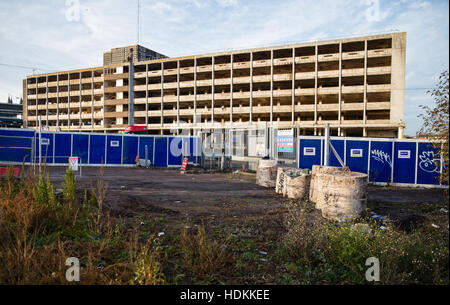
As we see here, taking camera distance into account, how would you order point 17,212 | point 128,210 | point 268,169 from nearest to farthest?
point 17,212 → point 128,210 → point 268,169

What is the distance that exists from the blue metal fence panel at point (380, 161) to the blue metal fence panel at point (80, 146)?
20.6 meters

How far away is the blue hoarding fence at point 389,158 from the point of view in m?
12.8

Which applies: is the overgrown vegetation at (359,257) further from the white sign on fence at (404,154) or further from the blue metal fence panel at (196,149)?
the blue metal fence panel at (196,149)

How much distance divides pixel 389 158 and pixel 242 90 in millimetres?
40000

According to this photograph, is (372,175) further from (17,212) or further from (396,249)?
(17,212)

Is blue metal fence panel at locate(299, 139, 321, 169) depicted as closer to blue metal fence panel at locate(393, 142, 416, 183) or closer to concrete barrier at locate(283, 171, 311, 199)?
blue metal fence panel at locate(393, 142, 416, 183)

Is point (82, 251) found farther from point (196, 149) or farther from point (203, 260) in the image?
point (196, 149)

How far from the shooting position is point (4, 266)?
3533mm

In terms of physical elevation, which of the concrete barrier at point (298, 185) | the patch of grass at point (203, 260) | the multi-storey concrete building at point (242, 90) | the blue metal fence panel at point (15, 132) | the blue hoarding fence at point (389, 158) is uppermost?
the multi-storey concrete building at point (242, 90)

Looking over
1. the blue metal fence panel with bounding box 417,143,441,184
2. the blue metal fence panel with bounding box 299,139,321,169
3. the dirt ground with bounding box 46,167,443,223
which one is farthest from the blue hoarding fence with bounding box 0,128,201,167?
the blue metal fence panel with bounding box 417,143,441,184

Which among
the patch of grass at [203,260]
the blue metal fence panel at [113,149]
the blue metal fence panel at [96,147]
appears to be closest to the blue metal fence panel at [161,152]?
the blue metal fence panel at [113,149]

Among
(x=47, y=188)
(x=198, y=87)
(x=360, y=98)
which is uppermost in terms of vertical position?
(x=198, y=87)

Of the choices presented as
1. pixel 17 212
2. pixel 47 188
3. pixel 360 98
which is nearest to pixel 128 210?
pixel 47 188

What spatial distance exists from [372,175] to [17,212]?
47.7ft
